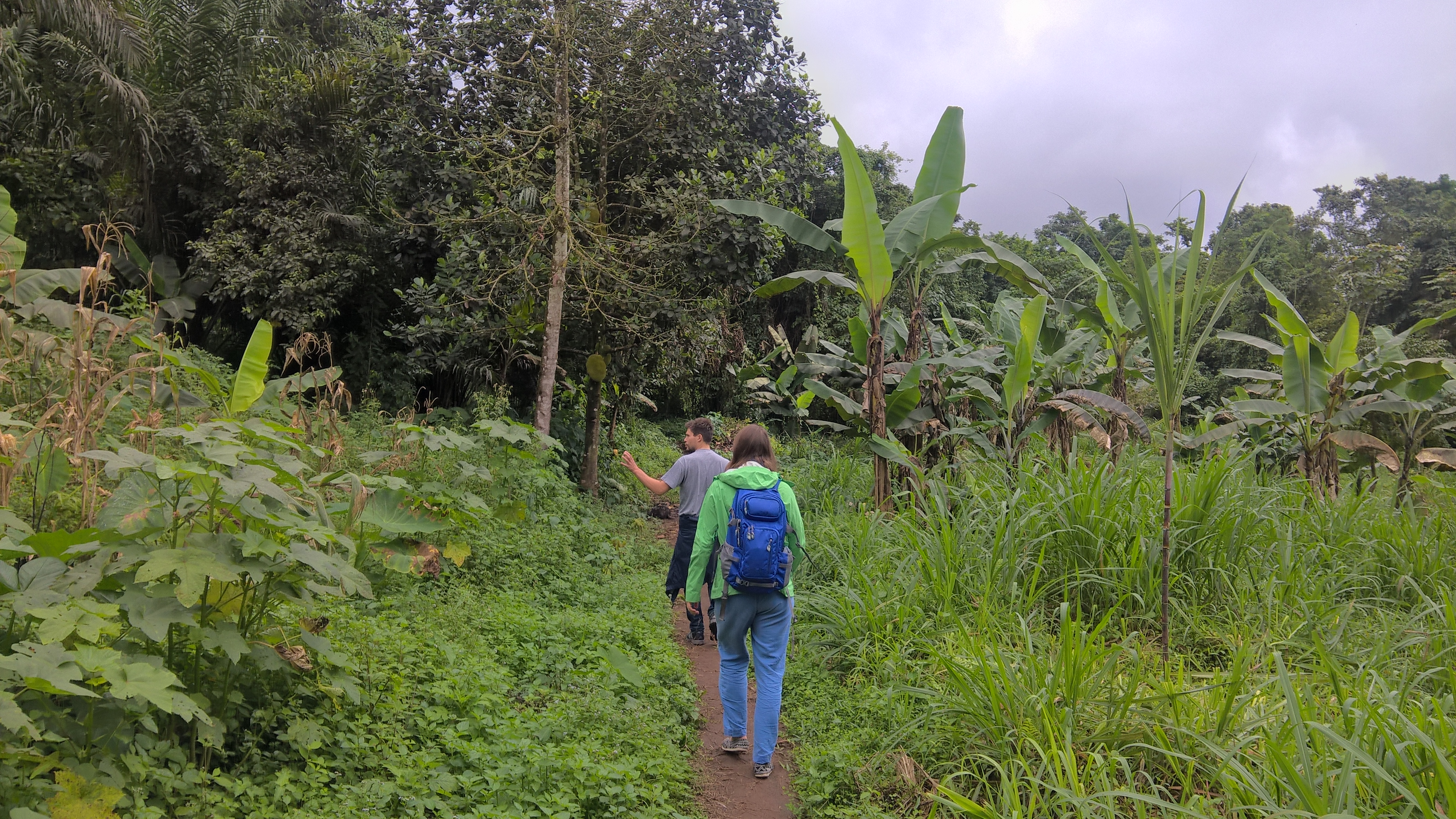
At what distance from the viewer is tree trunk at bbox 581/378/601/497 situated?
34.4 feet

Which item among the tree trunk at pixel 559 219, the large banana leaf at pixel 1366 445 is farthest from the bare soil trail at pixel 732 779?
the large banana leaf at pixel 1366 445

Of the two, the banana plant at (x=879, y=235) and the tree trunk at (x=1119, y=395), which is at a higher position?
the banana plant at (x=879, y=235)

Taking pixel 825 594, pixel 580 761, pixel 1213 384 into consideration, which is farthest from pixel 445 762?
pixel 1213 384

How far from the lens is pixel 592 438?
1055 cm

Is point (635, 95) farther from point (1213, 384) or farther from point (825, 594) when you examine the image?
point (1213, 384)

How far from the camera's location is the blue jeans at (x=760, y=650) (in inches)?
159

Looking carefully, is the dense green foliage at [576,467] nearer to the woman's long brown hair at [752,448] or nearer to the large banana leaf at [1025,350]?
the large banana leaf at [1025,350]

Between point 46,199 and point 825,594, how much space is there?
44.1 feet

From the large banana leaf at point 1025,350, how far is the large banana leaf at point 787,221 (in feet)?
6.01

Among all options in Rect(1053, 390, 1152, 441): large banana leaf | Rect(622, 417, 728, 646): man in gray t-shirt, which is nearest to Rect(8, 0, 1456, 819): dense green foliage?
Rect(1053, 390, 1152, 441): large banana leaf

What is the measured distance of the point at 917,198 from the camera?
7719mm

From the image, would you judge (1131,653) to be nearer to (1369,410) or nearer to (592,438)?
(1369,410)

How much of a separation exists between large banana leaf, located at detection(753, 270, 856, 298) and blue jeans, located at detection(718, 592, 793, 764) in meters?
3.56

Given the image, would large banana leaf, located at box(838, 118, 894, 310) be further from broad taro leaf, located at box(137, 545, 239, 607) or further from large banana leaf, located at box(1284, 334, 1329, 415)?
broad taro leaf, located at box(137, 545, 239, 607)
